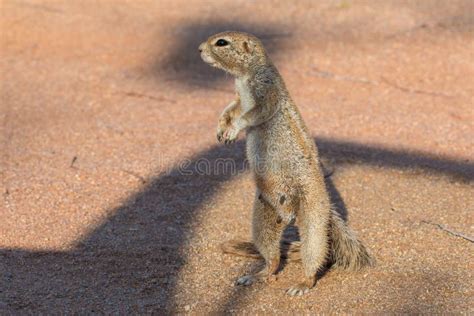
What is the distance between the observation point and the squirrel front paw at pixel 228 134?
5.01m

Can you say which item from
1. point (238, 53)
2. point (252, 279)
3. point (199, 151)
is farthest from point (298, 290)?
point (199, 151)

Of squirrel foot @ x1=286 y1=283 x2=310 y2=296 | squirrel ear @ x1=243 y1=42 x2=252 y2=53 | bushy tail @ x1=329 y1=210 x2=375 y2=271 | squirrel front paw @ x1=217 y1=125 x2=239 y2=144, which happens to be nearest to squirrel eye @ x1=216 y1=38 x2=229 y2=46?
squirrel ear @ x1=243 y1=42 x2=252 y2=53

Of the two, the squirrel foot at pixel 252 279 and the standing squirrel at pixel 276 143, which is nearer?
the standing squirrel at pixel 276 143

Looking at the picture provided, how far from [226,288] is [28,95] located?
17.3ft

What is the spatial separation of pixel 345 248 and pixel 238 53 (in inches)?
65.0

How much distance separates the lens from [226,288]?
17.5 ft

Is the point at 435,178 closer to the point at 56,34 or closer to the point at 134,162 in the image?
the point at 134,162

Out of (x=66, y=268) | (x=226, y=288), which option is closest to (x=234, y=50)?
(x=226, y=288)

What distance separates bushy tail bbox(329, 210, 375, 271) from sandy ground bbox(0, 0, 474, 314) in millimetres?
109

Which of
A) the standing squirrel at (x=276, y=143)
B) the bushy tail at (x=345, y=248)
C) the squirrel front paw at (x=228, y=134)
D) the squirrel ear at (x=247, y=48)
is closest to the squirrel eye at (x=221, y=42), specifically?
the standing squirrel at (x=276, y=143)

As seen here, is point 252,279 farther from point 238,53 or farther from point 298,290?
point 238,53

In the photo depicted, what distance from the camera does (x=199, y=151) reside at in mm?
7824

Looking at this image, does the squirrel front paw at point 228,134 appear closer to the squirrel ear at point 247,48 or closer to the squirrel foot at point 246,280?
the squirrel ear at point 247,48

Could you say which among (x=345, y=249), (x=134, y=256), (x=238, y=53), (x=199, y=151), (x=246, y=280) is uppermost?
(x=238, y=53)
